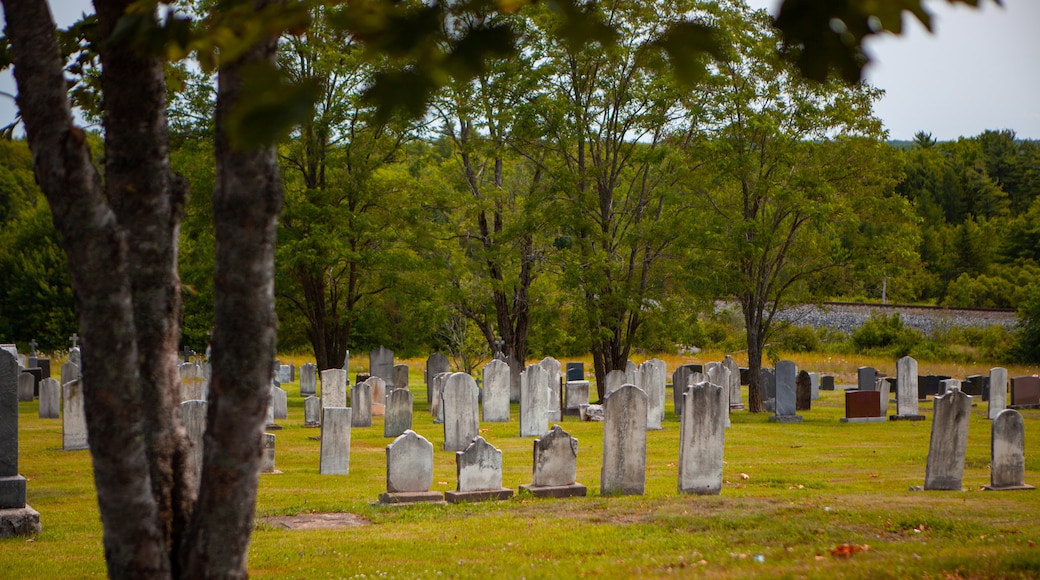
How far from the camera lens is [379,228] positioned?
94.5 ft

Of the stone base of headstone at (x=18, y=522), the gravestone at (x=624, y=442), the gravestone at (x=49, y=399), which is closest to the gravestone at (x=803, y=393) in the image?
the gravestone at (x=624, y=442)

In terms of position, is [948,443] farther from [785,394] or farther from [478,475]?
[785,394]

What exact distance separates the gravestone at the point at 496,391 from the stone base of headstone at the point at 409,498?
Result: 10.7m

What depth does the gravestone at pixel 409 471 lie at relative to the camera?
1138 cm

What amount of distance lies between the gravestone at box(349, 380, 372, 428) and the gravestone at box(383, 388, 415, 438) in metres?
2.06

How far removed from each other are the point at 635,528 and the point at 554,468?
8.53 feet

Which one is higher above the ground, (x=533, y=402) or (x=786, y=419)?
(x=533, y=402)

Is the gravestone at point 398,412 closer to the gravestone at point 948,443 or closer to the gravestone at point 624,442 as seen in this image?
the gravestone at point 624,442

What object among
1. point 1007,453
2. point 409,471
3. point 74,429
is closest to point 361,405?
point 74,429

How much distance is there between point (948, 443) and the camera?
40.7ft

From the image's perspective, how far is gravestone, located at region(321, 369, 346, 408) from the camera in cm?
2133

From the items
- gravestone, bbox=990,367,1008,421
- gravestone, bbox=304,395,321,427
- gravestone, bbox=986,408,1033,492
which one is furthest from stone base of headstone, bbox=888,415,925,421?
gravestone, bbox=304,395,321,427

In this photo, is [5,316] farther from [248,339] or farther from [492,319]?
[248,339]

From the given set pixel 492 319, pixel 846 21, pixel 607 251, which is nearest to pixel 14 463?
pixel 846 21
